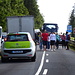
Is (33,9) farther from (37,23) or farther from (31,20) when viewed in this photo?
(31,20)

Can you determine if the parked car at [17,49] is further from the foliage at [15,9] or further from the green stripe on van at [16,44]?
the foliage at [15,9]

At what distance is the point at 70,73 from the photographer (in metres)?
14.3

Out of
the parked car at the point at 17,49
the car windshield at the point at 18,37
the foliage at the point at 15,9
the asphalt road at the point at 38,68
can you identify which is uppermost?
the foliage at the point at 15,9

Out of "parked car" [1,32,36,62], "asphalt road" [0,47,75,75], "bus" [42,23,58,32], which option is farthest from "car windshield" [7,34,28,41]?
"bus" [42,23,58,32]

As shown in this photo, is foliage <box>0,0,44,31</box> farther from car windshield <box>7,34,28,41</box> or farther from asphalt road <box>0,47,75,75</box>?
asphalt road <box>0,47,75,75</box>

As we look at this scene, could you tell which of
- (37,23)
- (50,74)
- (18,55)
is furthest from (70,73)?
(37,23)

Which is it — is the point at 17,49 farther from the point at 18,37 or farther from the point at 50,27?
the point at 50,27

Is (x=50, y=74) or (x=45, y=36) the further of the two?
(x=45, y=36)

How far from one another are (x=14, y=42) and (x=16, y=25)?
1120 centimetres

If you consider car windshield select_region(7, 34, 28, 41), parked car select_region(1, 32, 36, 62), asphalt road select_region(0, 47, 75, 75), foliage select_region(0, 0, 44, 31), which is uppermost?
foliage select_region(0, 0, 44, 31)

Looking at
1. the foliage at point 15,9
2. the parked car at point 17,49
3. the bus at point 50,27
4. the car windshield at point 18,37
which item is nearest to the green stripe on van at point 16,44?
the parked car at point 17,49

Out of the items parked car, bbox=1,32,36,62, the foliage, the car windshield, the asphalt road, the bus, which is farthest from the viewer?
the foliage

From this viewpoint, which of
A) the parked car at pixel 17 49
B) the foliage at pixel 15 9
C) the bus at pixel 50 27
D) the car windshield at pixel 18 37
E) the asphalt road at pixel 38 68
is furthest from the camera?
the foliage at pixel 15 9

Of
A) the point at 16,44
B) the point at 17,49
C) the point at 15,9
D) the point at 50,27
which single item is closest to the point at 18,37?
the point at 16,44
